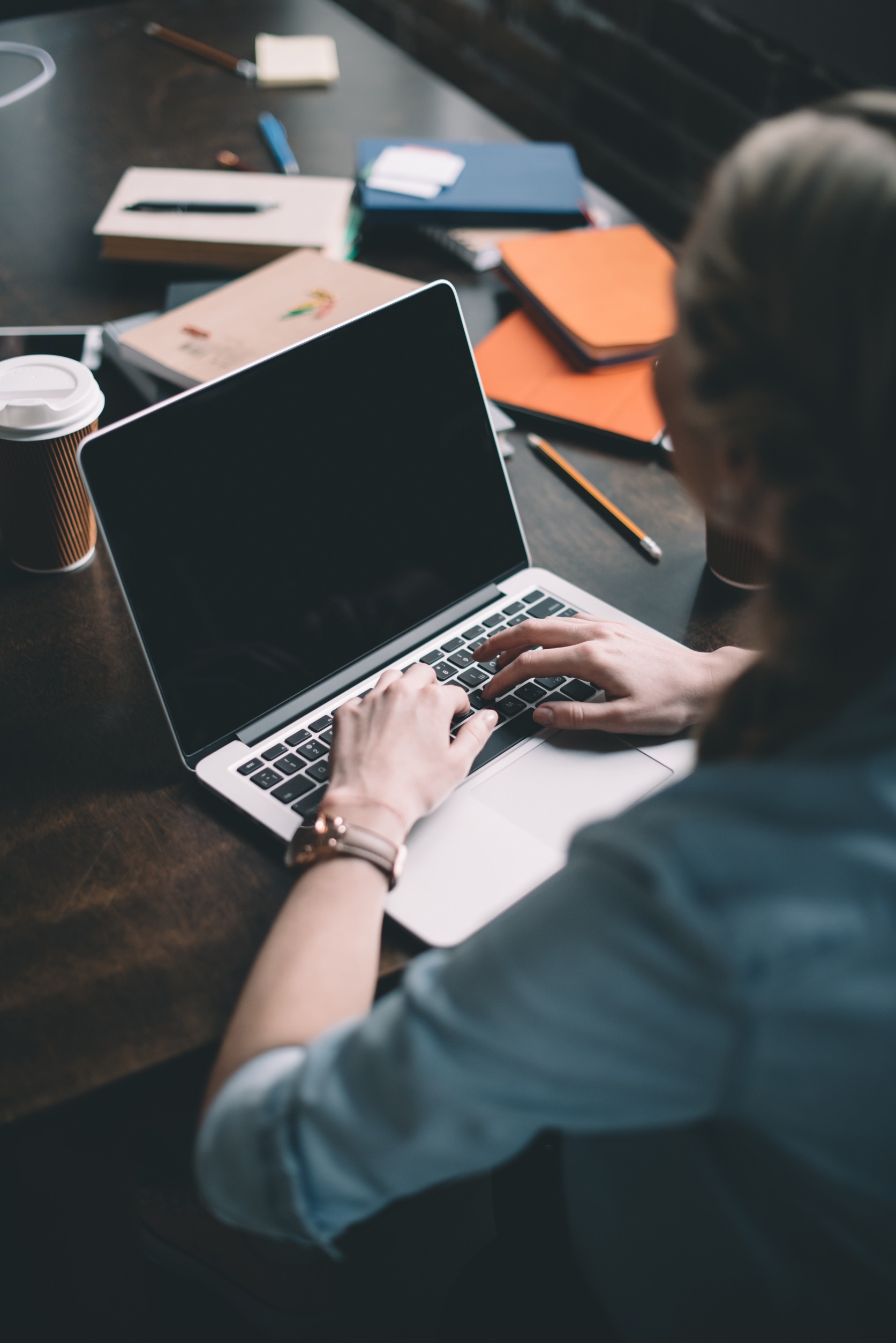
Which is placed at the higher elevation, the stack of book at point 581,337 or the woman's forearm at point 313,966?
the stack of book at point 581,337

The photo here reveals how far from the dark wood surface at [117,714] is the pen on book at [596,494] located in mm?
12

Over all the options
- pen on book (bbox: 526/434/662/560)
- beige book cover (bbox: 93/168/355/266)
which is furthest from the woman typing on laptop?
beige book cover (bbox: 93/168/355/266)

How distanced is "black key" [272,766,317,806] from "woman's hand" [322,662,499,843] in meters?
0.03

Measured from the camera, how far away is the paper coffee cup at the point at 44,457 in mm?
832

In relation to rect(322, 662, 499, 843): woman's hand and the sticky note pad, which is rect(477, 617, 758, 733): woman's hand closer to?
rect(322, 662, 499, 843): woman's hand

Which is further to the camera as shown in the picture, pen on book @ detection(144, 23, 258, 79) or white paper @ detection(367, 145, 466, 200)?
pen on book @ detection(144, 23, 258, 79)

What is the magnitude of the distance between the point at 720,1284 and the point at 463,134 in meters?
1.73

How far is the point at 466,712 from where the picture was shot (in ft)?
2.63

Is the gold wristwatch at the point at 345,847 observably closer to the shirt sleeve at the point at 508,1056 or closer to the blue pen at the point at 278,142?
the shirt sleeve at the point at 508,1056

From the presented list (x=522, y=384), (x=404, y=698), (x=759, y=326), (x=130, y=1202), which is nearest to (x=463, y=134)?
(x=522, y=384)

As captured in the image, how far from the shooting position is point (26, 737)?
2.63 ft

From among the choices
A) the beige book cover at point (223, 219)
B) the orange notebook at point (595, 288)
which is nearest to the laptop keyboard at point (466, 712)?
the orange notebook at point (595, 288)

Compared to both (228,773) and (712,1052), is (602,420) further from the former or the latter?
(712,1052)

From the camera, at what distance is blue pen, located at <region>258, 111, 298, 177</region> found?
1566mm
